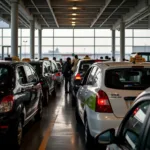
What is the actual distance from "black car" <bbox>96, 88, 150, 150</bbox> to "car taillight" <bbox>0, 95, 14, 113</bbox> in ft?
9.13

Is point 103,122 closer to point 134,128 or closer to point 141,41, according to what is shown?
point 134,128

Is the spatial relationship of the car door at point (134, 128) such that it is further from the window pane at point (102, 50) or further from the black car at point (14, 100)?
the window pane at point (102, 50)

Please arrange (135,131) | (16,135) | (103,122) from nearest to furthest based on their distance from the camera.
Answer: (135,131) < (103,122) < (16,135)

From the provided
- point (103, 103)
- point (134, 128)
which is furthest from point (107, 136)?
point (103, 103)

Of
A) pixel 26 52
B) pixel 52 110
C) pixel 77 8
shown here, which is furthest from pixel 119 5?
pixel 26 52

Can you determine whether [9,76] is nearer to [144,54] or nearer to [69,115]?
[69,115]

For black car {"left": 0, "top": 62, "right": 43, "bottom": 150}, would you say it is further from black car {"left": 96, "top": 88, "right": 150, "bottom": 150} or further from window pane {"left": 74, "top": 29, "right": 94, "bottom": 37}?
window pane {"left": 74, "top": 29, "right": 94, "bottom": 37}

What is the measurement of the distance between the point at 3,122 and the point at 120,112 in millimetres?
1905

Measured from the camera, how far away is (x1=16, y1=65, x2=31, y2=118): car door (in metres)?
6.59

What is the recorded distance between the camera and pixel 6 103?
5.71 m

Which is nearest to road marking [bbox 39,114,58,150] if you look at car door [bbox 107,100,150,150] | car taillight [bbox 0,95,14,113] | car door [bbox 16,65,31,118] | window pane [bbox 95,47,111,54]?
car door [bbox 16,65,31,118]

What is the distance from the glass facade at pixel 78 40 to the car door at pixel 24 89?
36740mm

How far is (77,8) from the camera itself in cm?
2703

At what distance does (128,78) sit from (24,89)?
2045 mm
